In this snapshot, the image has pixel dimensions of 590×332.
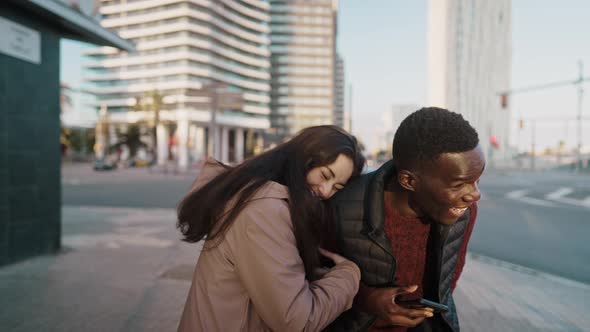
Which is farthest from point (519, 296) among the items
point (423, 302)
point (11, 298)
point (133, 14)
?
point (133, 14)

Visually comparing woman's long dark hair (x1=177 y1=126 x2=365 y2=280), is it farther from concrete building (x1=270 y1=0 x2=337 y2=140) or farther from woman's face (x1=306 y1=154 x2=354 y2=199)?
concrete building (x1=270 y1=0 x2=337 y2=140)

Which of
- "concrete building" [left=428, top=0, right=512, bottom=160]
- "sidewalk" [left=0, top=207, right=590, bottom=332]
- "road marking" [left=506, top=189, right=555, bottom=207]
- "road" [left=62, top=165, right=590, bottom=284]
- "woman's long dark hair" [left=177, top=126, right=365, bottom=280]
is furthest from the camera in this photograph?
"concrete building" [left=428, top=0, right=512, bottom=160]

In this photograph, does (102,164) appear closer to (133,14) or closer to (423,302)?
(423,302)

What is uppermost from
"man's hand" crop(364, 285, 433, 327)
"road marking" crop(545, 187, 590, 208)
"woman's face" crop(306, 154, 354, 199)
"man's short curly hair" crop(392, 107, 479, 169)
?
"man's short curly hair" crop(392, 107, 479, 169)

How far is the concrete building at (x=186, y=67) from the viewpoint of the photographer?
71.9 meters

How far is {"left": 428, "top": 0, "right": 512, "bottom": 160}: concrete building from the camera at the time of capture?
67062mm

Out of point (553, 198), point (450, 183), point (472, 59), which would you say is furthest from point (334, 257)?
point (472, 59)

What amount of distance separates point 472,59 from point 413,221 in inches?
2936

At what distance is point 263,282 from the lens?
130cm

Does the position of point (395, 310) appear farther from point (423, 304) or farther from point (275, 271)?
point (275, 271)

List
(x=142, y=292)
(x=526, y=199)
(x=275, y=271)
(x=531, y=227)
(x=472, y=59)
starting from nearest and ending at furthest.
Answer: (x=275, y=271) → (x=142, y=292) → (x=531, y=227) → (x=526, y=199) → (x=472, y=59)

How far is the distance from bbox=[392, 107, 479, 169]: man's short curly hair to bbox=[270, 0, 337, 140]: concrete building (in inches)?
3877

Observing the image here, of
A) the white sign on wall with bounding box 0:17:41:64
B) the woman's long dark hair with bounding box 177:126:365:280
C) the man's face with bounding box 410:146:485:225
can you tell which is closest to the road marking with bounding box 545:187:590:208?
the man's face with bounding box 410:146:485:225

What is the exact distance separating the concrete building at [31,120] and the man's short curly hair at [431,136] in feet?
16.4
